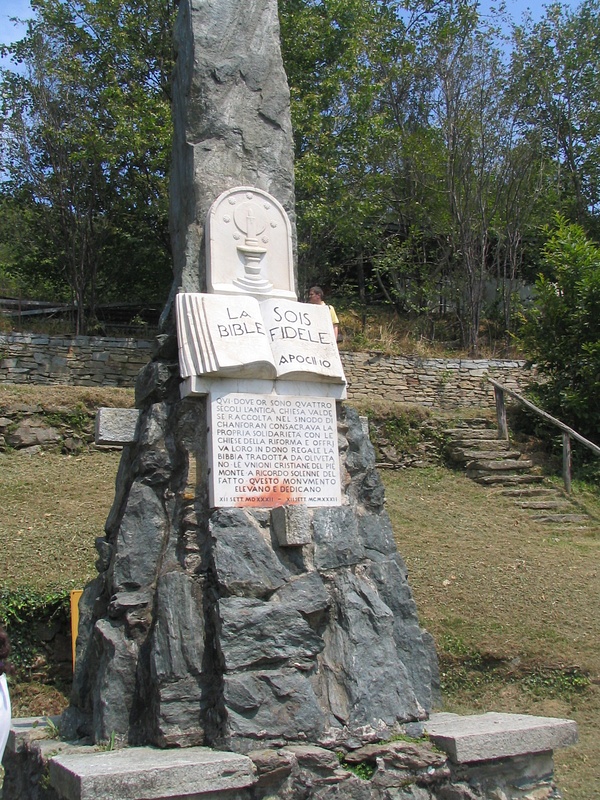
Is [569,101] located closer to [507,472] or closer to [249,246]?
[507,472]

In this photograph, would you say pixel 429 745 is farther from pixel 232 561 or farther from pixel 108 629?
pixel 108 629

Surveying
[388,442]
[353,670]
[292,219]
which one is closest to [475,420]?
[388,442]

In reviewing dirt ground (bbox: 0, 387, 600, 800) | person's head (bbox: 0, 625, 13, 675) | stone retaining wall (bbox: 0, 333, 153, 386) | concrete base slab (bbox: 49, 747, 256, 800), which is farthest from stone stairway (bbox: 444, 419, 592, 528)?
person's head (bbox: 0, 625, 13, 675)

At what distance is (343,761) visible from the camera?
4.96 m

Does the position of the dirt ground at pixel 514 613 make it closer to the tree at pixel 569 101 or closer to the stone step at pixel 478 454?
the stone step at pixel 478 454

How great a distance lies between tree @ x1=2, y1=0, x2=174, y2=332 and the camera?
715 inches

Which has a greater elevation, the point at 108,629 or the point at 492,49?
the point at 492,49

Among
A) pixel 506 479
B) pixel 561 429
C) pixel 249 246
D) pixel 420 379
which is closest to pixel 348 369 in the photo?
pixel 420 379

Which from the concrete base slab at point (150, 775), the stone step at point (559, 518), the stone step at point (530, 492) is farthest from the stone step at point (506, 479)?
the concrete base slab at point (150, 775)

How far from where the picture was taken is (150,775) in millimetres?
4316

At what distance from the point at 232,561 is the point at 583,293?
37.9 feet

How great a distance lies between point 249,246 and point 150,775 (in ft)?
10.8

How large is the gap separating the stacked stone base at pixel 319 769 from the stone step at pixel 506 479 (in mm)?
8575

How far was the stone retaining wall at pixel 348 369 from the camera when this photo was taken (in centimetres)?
1661
